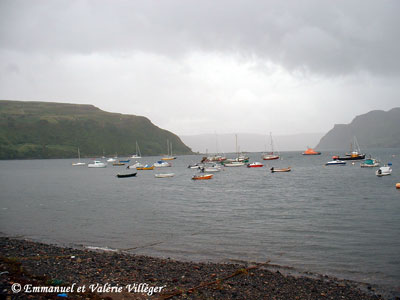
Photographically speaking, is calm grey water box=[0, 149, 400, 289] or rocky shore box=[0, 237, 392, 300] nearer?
rocky shore box=[0, 237, 392, 300]

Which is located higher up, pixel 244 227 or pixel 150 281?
pixel 150 281

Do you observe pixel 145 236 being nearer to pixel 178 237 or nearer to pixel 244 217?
pixel 178 237

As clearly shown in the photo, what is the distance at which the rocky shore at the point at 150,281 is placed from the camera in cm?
1298

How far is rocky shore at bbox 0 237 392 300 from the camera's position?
13.0 meters

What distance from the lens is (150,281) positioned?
14.9m

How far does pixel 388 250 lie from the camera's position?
21312mm

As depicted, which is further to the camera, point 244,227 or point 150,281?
point 244,227

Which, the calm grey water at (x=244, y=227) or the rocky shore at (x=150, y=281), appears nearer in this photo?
the rocky shore at (x=150, y=281)

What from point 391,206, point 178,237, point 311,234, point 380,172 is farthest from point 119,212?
point 380,172

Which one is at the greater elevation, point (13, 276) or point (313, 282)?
point (13, 276)

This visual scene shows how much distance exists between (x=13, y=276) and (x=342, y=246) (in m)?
19.1

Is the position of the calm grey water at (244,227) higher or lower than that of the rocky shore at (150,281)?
lower

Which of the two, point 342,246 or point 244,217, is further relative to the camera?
point 244,217

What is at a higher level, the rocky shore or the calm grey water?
the rocky shore
